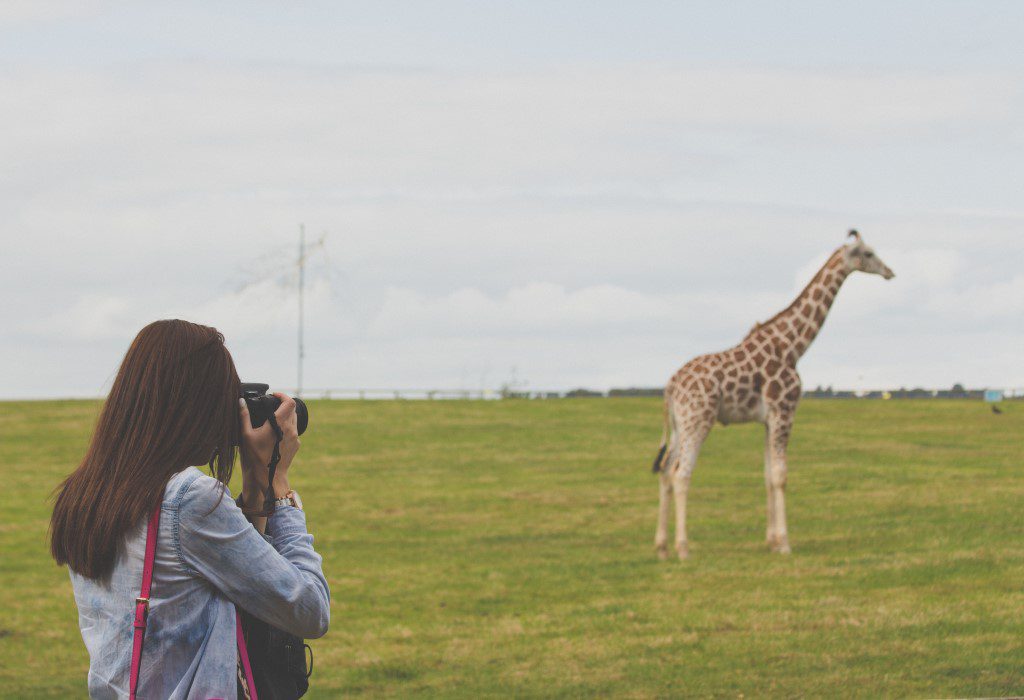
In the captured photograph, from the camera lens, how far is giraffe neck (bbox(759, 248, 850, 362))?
672 inches

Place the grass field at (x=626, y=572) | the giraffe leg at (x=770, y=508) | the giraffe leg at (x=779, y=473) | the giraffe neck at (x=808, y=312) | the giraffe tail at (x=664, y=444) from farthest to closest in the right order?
the giraffe neck at (x=808, y=312), the giraffe tail at (x=664, y=444), the giraffe leg at (x=770, y=508), the giraffe leg at (x=779, y=473), the grass field at (x=626, y=572)

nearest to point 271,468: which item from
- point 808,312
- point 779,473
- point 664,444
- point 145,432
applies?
point 145,432

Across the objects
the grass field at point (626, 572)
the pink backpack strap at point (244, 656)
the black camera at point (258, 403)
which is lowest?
the grass field at point (626, 572)

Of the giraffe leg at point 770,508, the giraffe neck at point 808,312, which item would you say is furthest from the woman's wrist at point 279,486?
the giraffe neck at point 808,312

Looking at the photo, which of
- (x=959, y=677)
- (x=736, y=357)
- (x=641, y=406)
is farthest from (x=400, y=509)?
(x=641, y=406)

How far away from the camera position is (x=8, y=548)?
1956 centimetres

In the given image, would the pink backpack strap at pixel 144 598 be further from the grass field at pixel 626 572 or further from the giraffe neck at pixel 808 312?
the giraffe neck at pixel 808 312

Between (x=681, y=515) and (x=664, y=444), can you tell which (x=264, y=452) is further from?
(x=664, y=444)

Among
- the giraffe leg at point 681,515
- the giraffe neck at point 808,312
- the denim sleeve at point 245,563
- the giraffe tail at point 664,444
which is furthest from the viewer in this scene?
the giraffe neck at point 808,312

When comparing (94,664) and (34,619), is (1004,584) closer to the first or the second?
(34,619)

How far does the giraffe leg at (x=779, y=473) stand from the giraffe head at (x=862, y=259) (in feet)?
8.65

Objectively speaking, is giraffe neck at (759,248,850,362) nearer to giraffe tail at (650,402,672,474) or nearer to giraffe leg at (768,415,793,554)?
giraffe leg at (768,415,793,554)

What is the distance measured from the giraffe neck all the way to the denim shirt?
1432cm

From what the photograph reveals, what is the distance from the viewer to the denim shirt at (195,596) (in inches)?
125
